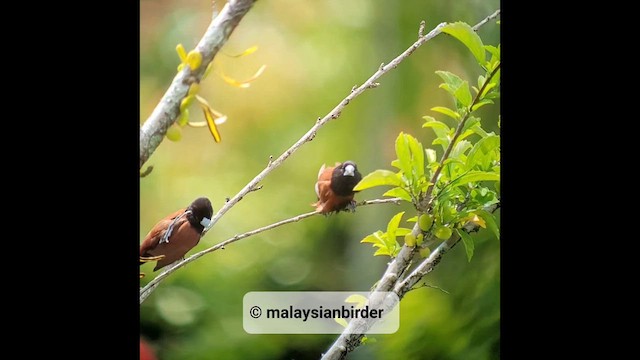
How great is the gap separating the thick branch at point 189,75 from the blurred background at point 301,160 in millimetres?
34

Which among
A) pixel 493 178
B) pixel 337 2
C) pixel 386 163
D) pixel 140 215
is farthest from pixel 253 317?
pixel 337 2

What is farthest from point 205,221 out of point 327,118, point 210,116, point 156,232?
point 327,118

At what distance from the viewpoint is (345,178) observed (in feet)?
4.65

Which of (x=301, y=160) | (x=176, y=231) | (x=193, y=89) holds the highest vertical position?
(x=193, y=89)

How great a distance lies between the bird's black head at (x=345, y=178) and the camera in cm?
142

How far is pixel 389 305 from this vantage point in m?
1.42

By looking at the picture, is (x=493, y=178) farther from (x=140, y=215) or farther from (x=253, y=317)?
(x=140, y=215)

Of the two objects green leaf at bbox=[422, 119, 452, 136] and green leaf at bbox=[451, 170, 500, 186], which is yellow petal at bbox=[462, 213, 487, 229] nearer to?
green leaf at bbox=[451, 170, 500, 186]

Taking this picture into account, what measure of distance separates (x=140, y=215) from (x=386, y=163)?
526 mm

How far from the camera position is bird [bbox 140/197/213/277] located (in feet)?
4.69

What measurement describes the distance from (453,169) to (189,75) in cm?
57

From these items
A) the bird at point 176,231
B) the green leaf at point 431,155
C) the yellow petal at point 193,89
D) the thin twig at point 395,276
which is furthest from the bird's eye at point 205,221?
the green leaf at point 431,155

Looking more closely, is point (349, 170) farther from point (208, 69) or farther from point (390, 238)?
point (208, 69)

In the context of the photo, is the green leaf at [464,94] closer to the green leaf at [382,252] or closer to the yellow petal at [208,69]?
the green leaf at [382,252]
